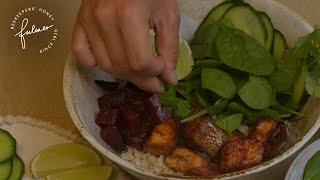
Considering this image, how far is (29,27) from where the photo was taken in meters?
1.40

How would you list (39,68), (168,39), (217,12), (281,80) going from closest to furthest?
(168,39) < (281,80) < (217,12) < (39,68)

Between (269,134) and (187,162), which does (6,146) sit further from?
(269,134)

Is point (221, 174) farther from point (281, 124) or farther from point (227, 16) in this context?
point (227, 16)

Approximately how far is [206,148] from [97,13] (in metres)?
0.35

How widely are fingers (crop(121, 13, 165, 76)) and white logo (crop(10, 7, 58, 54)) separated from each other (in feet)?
1.76

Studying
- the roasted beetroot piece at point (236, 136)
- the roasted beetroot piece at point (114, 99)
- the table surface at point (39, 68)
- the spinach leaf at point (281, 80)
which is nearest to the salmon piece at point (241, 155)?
the roasted beetroot piece at point (236, 136)

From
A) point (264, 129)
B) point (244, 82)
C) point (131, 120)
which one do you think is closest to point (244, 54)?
point (244, 82)

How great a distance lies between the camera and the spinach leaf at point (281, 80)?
3.61ft

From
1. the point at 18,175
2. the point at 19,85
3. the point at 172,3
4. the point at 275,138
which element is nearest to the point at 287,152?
the point at 275,138

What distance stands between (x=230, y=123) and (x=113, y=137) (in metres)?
0.23

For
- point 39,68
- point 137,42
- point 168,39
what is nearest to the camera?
point 137,42

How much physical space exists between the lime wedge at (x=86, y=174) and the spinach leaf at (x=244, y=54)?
0.33 m

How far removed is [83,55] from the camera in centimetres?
103

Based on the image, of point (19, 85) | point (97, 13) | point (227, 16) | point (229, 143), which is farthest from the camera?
point (19, 85)
